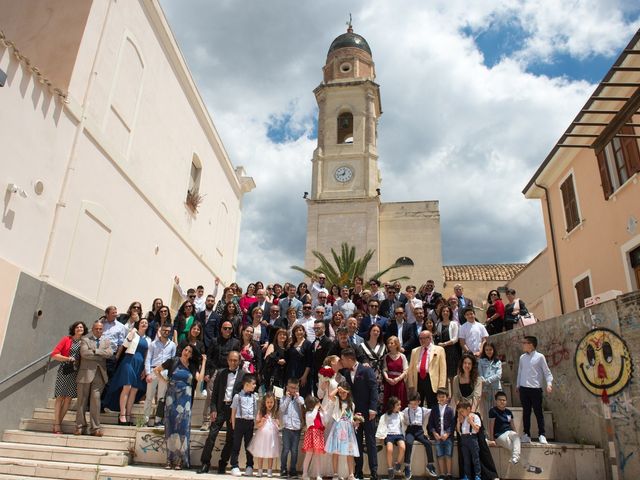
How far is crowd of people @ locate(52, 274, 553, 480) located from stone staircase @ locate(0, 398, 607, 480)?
247 mm

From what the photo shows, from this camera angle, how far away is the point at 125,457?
654cm

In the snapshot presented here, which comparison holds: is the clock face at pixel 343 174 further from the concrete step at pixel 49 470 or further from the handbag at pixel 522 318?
the concrete step at pixel 49 470

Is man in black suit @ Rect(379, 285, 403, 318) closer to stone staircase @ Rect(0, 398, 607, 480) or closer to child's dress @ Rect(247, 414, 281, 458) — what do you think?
stone staircase @ Rect(0, 398, 607, 480)

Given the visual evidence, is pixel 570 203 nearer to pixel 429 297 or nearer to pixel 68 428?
pixel 429 297

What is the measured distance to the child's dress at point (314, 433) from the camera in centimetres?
636

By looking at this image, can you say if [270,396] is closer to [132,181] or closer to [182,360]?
[182,360]

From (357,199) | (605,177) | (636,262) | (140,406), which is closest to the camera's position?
(140,406)

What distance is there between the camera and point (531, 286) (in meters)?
22.4

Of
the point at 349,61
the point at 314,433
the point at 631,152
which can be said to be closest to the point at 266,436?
the point at 314,433

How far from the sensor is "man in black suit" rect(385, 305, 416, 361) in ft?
27.0

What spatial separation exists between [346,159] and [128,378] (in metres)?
27.8

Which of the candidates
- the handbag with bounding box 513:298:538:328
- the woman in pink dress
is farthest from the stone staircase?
the handbag with bounding box 513:298:538:328

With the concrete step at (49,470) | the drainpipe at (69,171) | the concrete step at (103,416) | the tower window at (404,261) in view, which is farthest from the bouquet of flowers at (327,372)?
the tower window at (404,261)

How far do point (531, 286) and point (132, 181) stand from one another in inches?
728
